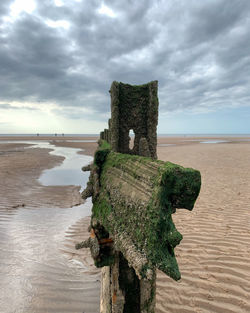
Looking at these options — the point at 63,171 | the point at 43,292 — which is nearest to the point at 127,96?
the point at 43,292

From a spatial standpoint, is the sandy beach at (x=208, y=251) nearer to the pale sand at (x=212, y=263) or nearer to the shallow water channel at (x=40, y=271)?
the pale sand at (x=212, y=263)

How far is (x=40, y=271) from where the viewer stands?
18.0 ft

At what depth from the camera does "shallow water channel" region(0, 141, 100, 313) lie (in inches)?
176

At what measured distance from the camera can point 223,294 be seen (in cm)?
391

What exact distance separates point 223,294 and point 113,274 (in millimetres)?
2656

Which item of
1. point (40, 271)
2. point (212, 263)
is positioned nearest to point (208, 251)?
point (212, 263)

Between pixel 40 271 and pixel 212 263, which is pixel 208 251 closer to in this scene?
pixel 212 263

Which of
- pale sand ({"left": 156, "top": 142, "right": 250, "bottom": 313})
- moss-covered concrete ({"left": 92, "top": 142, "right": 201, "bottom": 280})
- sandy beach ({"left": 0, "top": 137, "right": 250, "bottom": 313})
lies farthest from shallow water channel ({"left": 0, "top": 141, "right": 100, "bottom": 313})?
moss-covered concrete ({"left": 92, "top": 142, "right": 201, "bottom": 280})

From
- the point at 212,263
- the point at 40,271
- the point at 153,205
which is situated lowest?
the point at 40,271

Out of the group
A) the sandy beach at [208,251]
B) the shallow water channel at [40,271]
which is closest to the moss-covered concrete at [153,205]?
the sandy beach at [208,251]

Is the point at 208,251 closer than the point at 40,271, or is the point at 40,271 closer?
the point at 208,251

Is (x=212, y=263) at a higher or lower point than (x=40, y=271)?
higher

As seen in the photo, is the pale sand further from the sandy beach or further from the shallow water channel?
the shallow water channel

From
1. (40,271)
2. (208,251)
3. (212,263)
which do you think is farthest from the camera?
(40,271)
